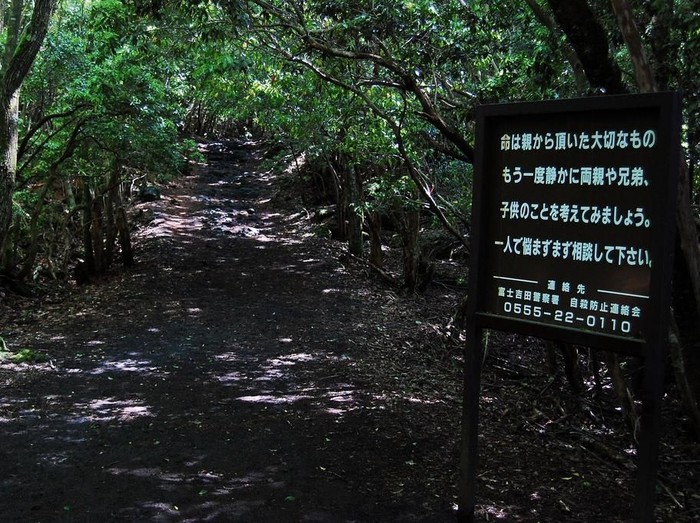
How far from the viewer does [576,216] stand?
11.1 feet

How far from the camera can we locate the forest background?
21.6 feet

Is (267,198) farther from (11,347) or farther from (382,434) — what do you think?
(382,434)

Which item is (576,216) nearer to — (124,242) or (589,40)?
(589,40)

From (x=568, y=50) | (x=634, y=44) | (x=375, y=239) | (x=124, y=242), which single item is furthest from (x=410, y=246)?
(x=634, y=44)

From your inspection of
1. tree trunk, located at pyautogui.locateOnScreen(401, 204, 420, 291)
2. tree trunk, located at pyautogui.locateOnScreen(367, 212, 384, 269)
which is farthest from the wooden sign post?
tree trunk, located at pyautogui.locateOnScreen(367, 212, 384, 269)

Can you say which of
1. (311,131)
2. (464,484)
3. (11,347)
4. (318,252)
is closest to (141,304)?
(11,347)

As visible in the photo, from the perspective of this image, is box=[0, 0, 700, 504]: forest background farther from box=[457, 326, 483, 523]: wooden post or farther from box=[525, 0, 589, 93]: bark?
box=[457, 326, 483, 523]: wooden post

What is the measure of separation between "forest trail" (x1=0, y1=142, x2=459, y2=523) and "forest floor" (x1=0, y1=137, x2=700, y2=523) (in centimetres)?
2

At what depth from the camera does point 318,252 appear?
18031 mm

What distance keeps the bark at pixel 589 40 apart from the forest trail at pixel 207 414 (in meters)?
3.88

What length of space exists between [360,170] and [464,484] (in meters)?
14.1

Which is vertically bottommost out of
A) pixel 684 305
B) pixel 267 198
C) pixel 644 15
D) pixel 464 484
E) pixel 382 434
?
pixel 382 434

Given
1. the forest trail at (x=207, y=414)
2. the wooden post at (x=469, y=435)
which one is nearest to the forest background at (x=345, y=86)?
the forest trail at (x=207, y=414)

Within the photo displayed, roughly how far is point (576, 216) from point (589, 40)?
3333 millimetres
